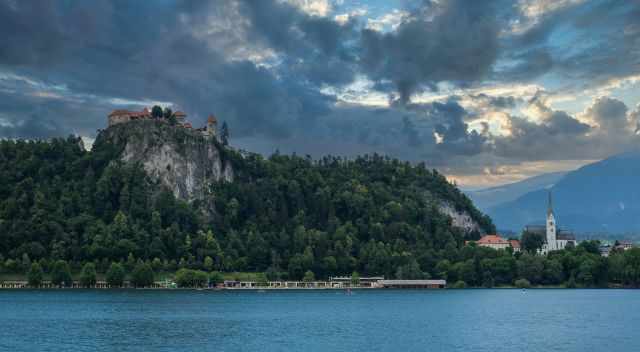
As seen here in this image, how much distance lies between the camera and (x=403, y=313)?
12481 centimetres

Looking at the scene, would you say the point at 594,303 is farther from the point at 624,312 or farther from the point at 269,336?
the point at 269,336

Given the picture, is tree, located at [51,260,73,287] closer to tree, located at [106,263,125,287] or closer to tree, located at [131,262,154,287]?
tree, located at [106,263,125,287]

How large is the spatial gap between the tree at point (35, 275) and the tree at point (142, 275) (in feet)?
65.7

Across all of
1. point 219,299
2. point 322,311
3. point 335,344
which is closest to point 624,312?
point 322,311

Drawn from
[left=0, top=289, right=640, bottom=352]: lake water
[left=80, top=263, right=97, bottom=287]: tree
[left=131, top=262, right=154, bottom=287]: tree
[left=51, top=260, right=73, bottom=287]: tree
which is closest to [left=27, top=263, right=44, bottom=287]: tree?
[left=51, top=260, right=73, bottom=287]: tree

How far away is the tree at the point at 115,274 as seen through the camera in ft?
619

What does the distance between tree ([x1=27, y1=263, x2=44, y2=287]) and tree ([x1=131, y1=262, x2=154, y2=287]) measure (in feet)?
→ 65.7

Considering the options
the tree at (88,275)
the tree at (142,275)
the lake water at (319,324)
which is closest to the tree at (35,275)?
the tree at (88,275)

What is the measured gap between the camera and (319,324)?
106m

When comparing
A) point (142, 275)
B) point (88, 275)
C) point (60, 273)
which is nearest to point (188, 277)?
point (142, 275)

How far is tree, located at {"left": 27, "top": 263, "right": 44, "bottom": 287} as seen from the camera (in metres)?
188

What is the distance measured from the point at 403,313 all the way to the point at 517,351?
160 ft

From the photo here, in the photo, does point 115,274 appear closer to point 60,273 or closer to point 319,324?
point 60,273

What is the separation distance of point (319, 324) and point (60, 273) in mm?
101406
